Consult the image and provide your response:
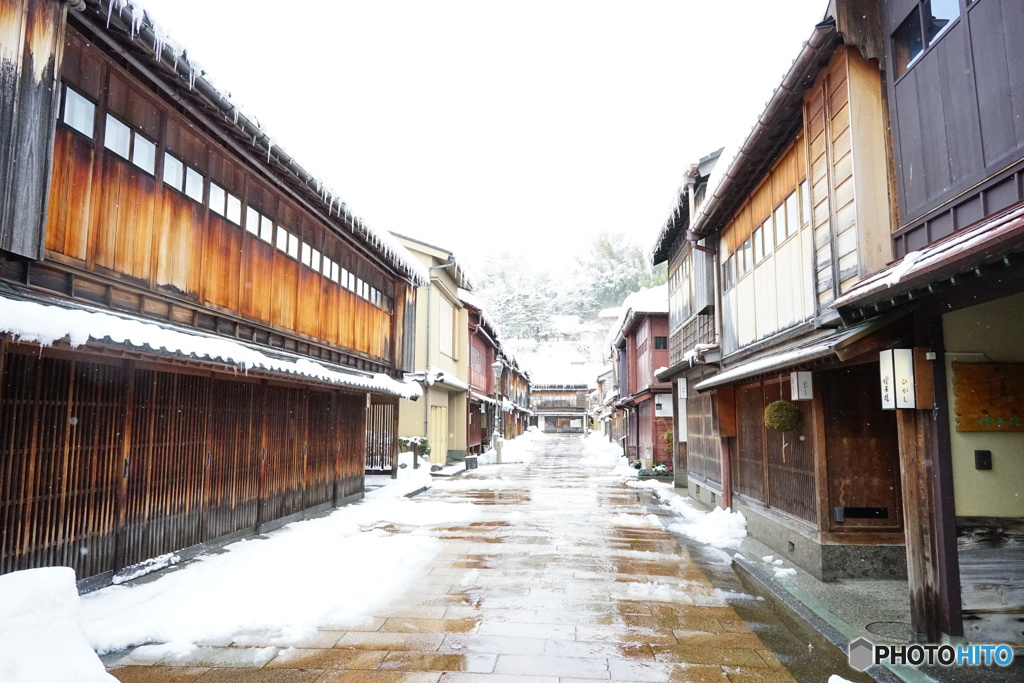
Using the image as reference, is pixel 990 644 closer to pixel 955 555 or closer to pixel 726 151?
pixel 955 555

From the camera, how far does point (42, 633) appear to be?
140 inches

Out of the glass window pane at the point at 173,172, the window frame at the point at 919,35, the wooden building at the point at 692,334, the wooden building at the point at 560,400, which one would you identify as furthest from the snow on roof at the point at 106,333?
the wooden building at the point at 560,400

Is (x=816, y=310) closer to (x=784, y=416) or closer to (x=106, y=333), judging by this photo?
(x=784, y=416)

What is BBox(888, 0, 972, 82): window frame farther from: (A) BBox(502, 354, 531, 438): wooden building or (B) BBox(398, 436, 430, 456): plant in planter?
(A) BBox(502, 354, 531, 438): wooden building

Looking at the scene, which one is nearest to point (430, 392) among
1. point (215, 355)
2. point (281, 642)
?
point (215, 355)

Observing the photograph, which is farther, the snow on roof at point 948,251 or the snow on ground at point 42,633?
the snow on roof at point 948,251

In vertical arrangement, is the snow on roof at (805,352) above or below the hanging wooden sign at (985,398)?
above

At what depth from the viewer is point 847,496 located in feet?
28.3

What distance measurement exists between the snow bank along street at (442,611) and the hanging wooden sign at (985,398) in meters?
2.78

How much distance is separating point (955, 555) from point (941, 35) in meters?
5.01

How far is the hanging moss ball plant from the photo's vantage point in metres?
9.46

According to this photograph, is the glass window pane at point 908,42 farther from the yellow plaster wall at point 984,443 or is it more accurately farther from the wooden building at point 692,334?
the wooden building at point 692,334

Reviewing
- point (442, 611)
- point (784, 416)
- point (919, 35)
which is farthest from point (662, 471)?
point (919, 35)

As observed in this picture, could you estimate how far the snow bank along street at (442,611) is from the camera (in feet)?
18.3
